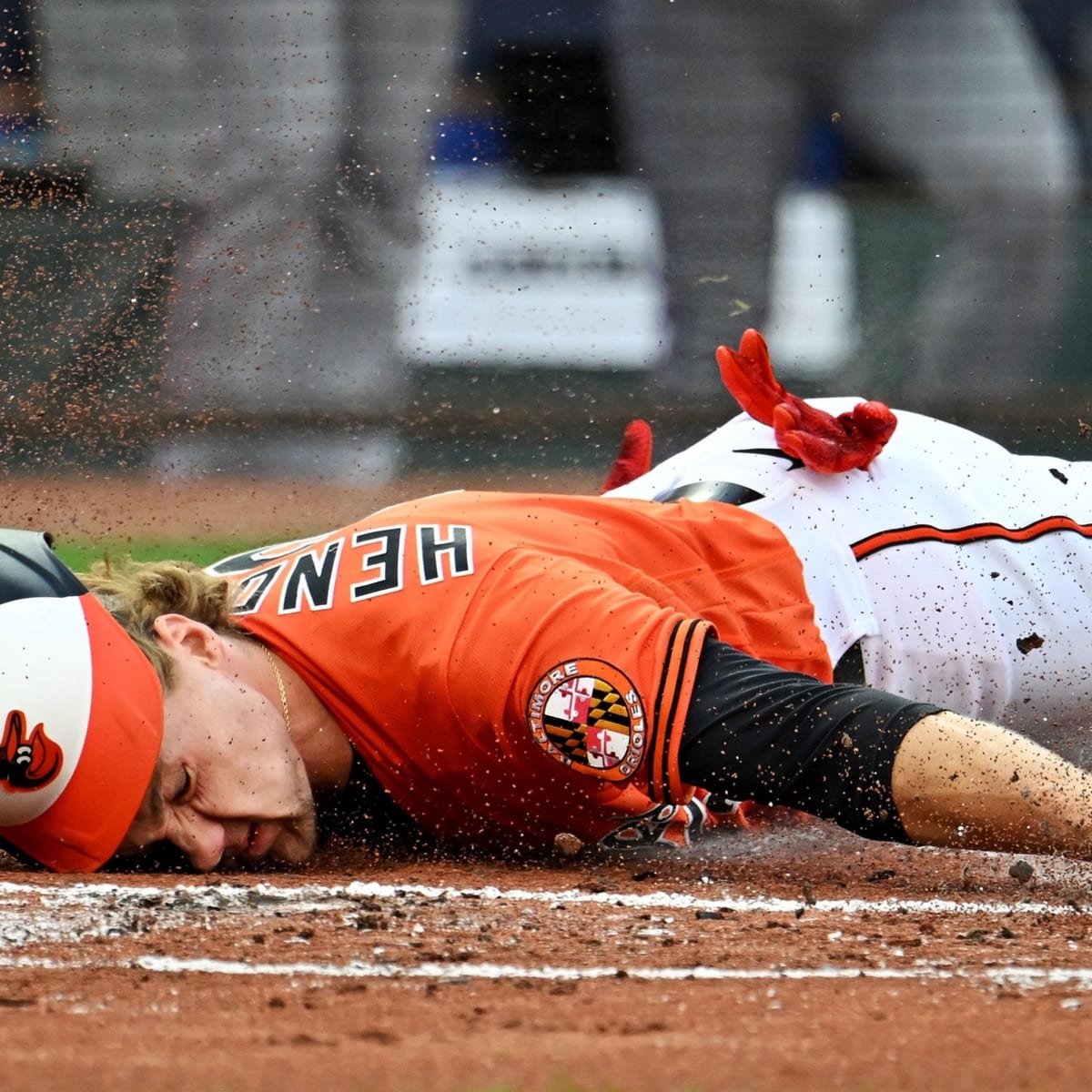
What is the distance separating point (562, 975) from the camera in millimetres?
1836

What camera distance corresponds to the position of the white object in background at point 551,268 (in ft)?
23.4

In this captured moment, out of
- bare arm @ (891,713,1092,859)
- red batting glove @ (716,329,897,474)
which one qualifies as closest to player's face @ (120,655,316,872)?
bare arm @ (891,713,1092,859)

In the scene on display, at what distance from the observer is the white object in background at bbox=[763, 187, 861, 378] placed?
702 cm

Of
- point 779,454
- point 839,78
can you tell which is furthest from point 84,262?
point 779,454

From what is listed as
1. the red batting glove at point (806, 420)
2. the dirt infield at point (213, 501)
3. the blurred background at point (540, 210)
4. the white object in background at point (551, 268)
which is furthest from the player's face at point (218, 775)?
the white object in background at point (551, 268)

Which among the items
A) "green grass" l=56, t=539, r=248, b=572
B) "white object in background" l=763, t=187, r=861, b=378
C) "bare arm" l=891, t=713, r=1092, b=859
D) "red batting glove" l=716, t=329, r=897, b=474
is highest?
"white object in background" l=763, t=187, r=861, b=378

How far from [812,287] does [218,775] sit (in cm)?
516

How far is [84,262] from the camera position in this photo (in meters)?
6.58

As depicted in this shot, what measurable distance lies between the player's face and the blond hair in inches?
4.6

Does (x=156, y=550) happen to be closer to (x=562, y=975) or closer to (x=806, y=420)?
A: (x=806, y=420)

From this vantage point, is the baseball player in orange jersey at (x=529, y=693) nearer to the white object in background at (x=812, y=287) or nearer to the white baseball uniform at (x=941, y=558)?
the white baseball uniform at (x=941, y=558)

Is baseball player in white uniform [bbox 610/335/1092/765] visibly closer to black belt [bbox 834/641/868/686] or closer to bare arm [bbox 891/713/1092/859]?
black belt [bbox 834/641/868/686]

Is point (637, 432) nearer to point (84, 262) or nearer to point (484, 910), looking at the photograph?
point (484, 910)

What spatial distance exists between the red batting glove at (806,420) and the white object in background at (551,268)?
395 cm
